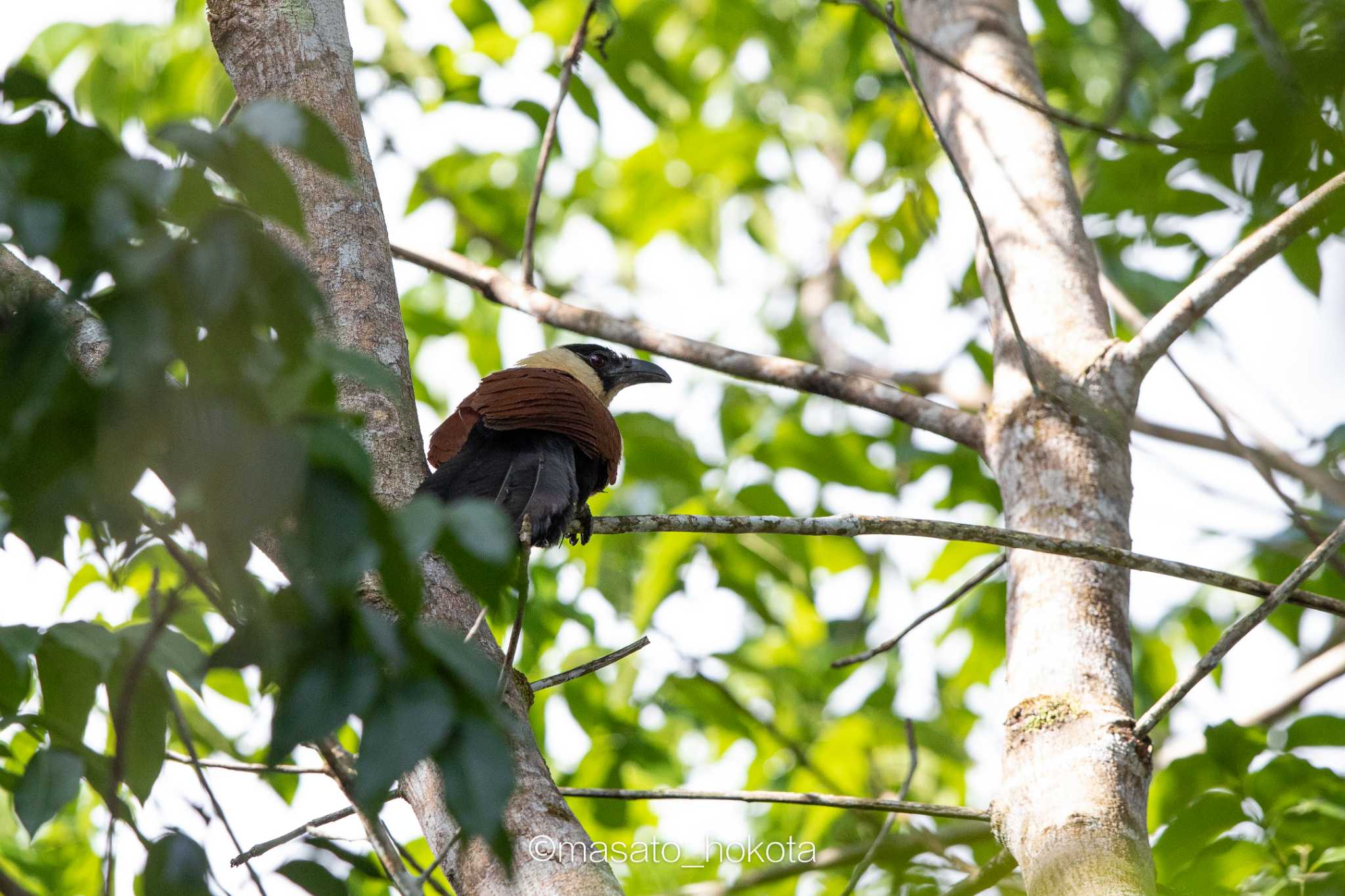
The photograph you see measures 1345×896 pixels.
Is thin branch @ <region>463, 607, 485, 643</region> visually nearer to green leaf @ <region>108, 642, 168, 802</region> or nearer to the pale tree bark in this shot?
the pale tree bark

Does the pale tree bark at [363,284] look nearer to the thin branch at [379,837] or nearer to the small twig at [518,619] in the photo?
the small twig at [518,619]

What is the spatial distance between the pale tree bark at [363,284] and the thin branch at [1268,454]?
1.57 m

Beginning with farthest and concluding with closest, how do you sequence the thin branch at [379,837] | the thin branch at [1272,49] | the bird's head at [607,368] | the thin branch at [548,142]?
the bird's head at [607,368] → the thin branch at [548,142] → the thin branch at [1272,49] → the thin branch at [379,837]

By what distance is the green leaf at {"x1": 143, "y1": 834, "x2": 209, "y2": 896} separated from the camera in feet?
3.41

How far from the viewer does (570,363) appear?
4215 millimetres

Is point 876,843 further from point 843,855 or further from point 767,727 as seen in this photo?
point 767,727

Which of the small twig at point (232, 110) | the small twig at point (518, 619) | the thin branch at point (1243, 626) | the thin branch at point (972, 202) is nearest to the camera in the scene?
the small twig at point (518, 619)

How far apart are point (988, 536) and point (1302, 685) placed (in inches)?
78.9

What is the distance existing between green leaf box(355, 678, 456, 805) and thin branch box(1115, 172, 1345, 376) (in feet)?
5.34

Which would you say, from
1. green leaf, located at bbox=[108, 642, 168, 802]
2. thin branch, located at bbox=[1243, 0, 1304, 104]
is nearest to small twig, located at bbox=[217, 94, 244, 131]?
green leaf, located at bbox=[108, 642, 168, 802]

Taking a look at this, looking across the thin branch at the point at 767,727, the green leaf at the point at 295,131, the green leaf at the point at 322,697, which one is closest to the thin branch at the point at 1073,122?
the green leaf at the point at 295,131

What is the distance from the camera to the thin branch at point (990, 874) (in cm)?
199

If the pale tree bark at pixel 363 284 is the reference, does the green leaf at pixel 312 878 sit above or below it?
below

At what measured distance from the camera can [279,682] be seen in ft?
3.07
